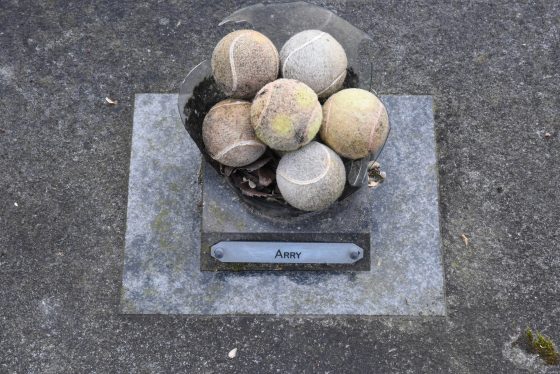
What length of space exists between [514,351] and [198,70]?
2.06 m

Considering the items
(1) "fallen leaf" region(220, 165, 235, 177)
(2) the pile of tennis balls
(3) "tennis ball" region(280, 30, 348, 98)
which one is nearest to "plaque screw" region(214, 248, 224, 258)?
(1) "fallen leaf" region(220, 165, 235, 177)

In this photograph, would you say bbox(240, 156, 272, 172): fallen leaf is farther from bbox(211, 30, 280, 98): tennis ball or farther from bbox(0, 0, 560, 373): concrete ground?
bbox(0, 0, 560, 373): concrete ground

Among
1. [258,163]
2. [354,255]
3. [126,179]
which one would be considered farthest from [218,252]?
[126,179]

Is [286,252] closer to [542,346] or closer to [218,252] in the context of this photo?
[218,252]

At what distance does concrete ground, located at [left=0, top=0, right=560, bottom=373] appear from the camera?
294cm

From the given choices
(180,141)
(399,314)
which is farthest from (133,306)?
(399,314)

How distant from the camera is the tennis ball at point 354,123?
91.7 inches

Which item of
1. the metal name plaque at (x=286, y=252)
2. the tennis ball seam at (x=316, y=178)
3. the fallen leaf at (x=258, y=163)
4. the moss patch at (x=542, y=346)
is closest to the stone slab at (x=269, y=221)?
the metal name plaque at (x=286, y=252)

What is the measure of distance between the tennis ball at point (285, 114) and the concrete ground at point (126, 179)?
42.6 inches

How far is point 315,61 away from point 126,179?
1.36 m

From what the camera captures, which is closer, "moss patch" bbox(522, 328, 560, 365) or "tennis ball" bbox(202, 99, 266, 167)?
"tennis ball" bbox(202, 99, 266, 167)

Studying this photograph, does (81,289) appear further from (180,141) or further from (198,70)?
(198,70)

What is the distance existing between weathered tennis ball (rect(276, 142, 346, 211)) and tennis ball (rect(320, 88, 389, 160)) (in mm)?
65

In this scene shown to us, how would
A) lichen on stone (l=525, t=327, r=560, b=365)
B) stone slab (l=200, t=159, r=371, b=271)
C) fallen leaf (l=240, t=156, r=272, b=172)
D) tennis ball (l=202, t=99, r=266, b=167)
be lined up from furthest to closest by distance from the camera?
lichen on stone (l=525, t=327, r=560, b=365) → stone slab (l=200, t=159, r=371, b=271) → fallen leaf (l=240, t=156, r=272, b=172) → tennis ball (l=202, t=99, r=266, b=167)
